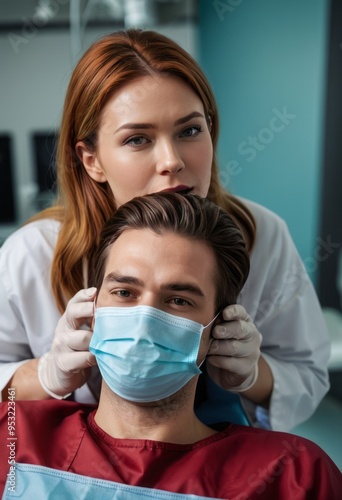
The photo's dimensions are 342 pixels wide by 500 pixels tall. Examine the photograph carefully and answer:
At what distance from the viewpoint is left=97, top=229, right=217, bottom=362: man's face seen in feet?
4.16

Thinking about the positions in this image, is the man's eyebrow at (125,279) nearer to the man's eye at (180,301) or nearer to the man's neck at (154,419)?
the man's eye at (180,301)

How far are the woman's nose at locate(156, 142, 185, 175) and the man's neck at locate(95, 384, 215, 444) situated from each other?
1.53ft

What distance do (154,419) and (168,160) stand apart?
1.78 feet

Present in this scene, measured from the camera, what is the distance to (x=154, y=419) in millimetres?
1326

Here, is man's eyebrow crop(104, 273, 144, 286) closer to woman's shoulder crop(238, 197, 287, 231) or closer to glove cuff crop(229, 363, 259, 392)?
glove cuff crop(229, 363, 259, 392)

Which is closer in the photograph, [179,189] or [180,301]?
[180,301]

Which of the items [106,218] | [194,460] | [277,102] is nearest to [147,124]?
[106,218]

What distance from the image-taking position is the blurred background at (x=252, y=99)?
343 centimetres

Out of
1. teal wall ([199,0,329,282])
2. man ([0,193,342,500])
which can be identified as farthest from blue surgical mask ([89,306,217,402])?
teal wall ([199,0,329,282])

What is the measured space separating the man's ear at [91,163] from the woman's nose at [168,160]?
20 centimetres

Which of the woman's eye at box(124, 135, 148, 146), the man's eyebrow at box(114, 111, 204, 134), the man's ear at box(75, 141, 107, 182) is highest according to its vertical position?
the man's eyebrow at box(114, 111, 204, 134)

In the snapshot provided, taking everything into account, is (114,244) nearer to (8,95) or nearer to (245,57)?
(245,57)

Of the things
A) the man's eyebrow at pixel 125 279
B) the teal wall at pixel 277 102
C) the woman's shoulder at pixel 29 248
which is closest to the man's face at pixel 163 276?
the man's eyebrow at pixel 125 279

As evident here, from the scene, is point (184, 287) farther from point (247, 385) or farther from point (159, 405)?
A: point (247, 385)
